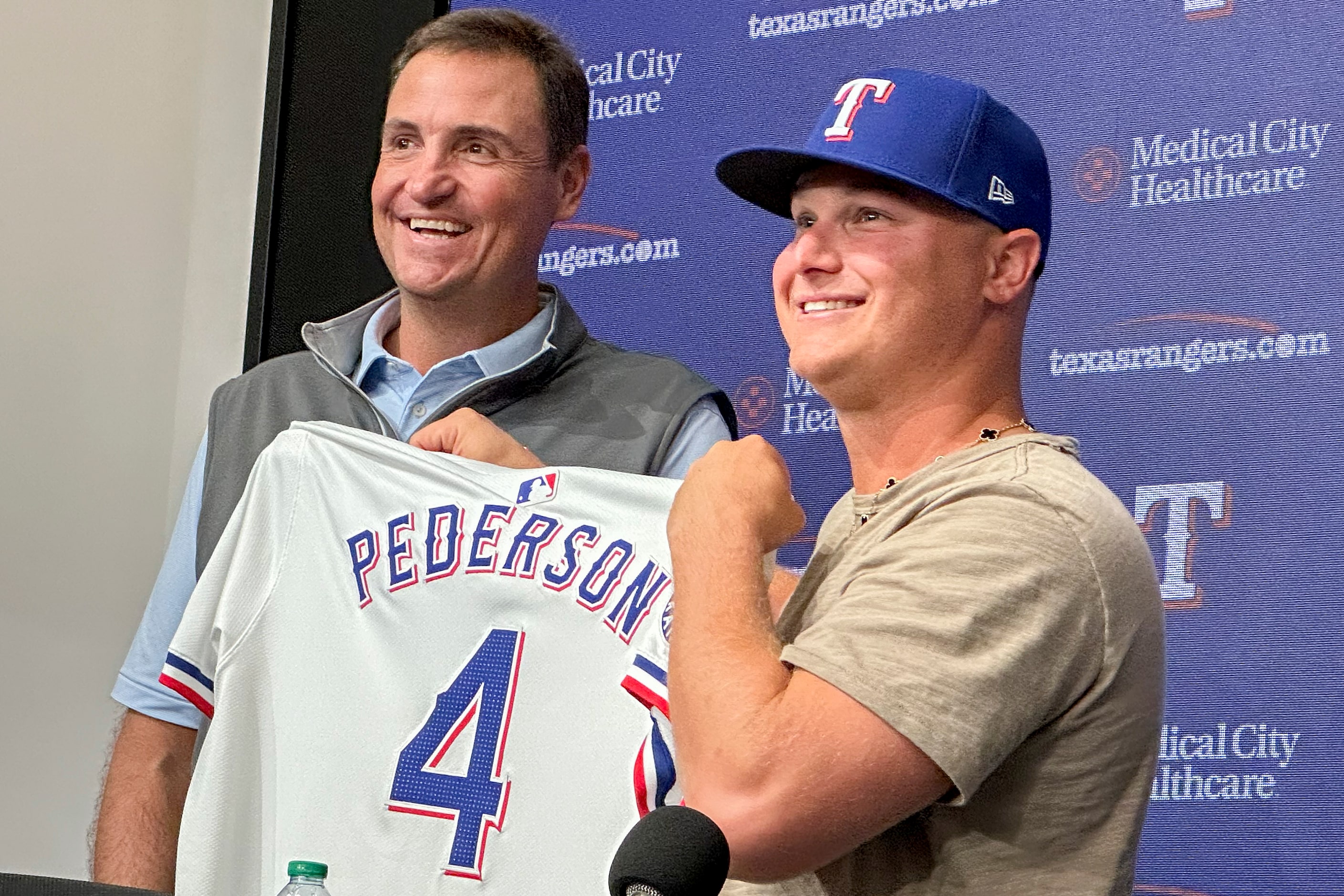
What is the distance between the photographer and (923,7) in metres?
2.71

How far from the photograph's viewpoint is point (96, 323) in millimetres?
3418

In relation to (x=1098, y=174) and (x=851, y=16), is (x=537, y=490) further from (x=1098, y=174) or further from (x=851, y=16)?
(x=851, y=16)

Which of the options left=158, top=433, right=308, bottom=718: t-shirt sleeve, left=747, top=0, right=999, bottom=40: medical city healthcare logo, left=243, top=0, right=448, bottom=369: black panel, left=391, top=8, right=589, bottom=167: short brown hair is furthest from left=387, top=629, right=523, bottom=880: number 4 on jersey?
left=243, top=0, right=448, bottom=369: black panel

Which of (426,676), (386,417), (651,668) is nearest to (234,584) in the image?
(426,676)

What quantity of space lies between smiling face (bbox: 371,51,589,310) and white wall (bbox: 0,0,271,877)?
144cm

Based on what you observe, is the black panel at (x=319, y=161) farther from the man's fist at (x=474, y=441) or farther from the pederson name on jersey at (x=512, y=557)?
the pederson name on jersey at (x=512, y=557)

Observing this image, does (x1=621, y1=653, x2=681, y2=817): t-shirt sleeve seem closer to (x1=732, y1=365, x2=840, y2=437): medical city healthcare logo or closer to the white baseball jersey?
the white baseball jersey

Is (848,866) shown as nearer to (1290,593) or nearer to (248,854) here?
(248,854)

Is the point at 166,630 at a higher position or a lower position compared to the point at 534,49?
lower

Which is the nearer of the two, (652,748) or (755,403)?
(652,748)

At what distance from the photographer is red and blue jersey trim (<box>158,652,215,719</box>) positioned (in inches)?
72.5

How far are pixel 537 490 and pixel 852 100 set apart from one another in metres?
0.57

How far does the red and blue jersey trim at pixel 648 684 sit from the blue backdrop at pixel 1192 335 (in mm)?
958

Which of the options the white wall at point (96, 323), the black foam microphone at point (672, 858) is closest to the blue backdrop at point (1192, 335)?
the white wall at point (96, 323)
